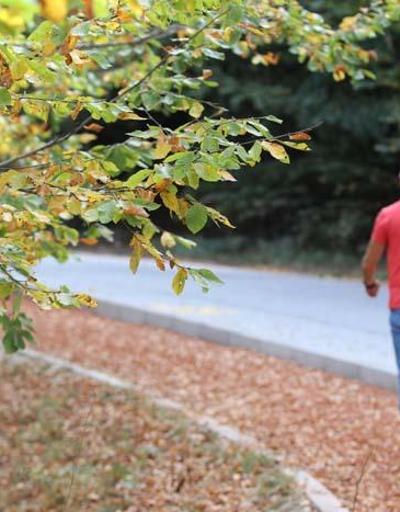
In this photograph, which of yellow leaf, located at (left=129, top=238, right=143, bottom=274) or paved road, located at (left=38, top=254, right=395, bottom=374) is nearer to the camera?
yellow leaf, located at (left=129, top=238, right=143, bottom=274)

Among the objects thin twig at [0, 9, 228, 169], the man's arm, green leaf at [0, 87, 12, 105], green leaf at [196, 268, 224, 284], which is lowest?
the man's arm

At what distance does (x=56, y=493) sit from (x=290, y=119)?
55.8 feet

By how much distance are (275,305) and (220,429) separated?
21.7 feet

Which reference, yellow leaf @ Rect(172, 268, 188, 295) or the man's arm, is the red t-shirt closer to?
the man's arm

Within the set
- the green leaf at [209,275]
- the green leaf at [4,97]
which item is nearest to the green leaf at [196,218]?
the green leaf at [209,275]

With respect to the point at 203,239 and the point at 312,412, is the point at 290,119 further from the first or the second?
the point at 312,412

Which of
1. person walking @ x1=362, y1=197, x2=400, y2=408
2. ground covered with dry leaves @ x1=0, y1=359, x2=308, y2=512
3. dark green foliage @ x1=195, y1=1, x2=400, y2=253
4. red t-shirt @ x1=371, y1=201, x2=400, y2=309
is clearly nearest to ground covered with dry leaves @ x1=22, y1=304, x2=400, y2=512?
ground covered with dry leaves @ x1=0, y1=359, x2=308, y2=512

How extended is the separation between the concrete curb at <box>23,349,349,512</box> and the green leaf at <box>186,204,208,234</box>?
2411 mm

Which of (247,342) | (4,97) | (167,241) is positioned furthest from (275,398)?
(4,97)

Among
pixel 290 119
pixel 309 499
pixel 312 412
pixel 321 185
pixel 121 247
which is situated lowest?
pixel 121 247

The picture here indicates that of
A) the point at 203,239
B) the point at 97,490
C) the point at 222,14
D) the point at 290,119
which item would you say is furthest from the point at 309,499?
the point at 203,239

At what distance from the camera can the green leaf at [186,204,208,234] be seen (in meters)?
2.54

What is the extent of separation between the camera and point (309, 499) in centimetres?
468

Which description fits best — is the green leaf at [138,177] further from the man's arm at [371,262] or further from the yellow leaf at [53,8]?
the man's arm at [371,262]
